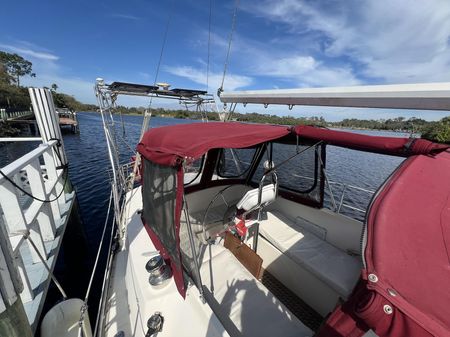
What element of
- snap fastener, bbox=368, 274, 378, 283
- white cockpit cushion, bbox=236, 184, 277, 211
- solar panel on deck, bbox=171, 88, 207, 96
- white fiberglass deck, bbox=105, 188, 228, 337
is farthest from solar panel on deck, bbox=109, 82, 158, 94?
snap fastener, bbox=368, 274, 378, 283

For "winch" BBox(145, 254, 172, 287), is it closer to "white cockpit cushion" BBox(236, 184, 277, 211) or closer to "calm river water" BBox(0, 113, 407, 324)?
"white cockpit cushion" BBox(236, 184, 277, 211)

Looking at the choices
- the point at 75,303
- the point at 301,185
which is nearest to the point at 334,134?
the point at 301,185

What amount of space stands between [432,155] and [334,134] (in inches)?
37.9

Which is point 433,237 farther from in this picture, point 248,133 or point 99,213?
point 99,213

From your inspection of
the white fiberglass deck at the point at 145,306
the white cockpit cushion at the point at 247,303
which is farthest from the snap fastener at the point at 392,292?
the white cockpit cushion at the point at 247,303

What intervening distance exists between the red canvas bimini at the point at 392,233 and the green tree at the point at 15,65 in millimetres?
71568

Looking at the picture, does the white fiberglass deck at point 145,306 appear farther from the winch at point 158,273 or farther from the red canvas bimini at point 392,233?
the red canvas bimini at point 392,233

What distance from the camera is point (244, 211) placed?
329cm

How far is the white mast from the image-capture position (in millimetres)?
1828

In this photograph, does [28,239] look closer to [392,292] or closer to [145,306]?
[145,306]

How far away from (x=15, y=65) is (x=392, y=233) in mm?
79122

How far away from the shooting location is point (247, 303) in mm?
2348

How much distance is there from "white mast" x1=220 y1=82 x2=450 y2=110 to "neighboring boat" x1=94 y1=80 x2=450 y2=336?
12 mm

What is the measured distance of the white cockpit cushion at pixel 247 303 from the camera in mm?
2133
